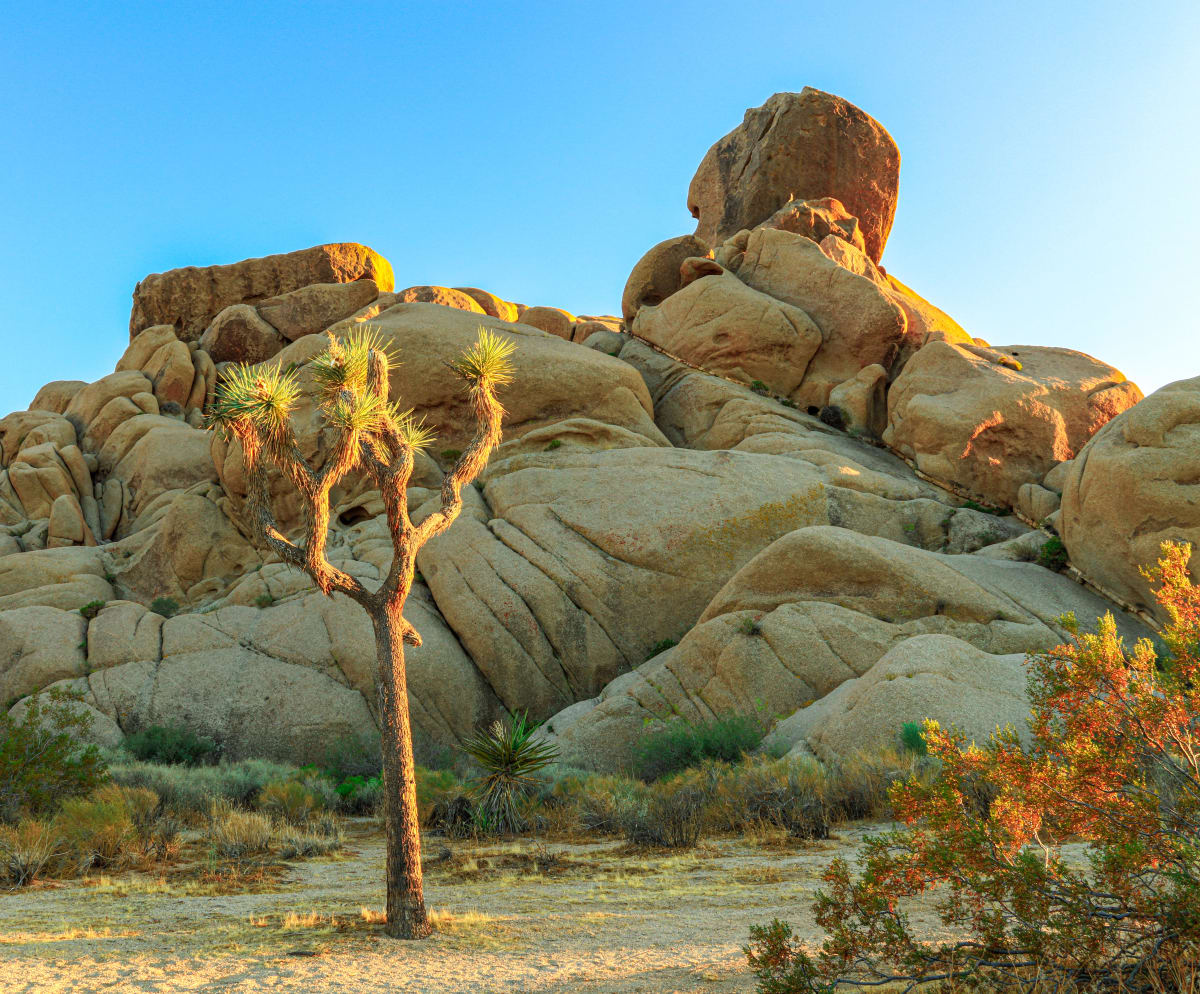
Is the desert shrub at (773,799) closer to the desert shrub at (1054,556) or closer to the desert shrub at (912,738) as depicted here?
the desert shrub at (912,738)

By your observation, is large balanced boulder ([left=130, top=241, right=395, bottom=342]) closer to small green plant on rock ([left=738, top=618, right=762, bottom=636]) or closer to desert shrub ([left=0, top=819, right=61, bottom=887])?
small green plant on rock ([left=738, top=618, right=762, bottom=636])

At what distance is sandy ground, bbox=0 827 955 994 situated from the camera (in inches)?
260

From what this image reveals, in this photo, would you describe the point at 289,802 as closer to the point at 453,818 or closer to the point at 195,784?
the point at 195,784

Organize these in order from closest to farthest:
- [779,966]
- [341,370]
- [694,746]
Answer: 1. [779,966]
2. [341,370]
3. [694,746]

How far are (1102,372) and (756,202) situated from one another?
2119 cm

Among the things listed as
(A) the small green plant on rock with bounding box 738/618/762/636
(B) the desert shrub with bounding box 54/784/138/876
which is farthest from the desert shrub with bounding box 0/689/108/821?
(A) the small green plant on rock with bounding box 738/618/762/636

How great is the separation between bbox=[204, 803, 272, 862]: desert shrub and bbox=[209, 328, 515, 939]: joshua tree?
4467 mm

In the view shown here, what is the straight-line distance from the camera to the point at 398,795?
8.22 m

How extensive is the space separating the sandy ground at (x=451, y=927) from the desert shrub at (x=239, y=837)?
35.7 inches

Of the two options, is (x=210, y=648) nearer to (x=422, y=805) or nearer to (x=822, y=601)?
(x=422, y=805)

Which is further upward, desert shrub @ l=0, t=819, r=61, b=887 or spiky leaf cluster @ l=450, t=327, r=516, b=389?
spiky leaf cluster @ l=450, t=327, r=516, b=389

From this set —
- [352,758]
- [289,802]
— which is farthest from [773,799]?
[352,758]

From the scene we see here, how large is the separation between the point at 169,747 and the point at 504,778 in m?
11.0

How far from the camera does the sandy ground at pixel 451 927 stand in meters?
6.61
